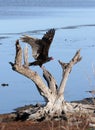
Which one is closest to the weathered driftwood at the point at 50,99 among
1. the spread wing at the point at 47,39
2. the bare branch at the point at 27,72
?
the bare branch at the point at 27,72

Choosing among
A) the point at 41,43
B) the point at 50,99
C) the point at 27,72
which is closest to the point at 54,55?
the point at 50,99

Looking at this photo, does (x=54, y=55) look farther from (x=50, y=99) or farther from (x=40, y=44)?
(x=40, y=44)

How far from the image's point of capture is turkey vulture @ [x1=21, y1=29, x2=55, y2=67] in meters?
9.57

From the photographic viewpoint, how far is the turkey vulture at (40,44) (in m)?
9.57

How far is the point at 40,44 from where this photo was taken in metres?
9.70

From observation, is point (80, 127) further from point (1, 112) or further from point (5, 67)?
point (5, 67)

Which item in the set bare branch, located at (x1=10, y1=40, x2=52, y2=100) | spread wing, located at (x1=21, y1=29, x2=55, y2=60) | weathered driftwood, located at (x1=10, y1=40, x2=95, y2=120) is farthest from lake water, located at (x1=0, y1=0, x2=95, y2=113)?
spread wing, located at (x1=21, y1=29, x2=55, y2=60)

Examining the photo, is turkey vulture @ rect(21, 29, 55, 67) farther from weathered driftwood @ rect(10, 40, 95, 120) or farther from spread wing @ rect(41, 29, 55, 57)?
weathered driftwood @ rect(10, 40, 95, 120)

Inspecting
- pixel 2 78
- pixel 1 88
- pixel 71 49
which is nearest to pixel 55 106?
pixel 1 88

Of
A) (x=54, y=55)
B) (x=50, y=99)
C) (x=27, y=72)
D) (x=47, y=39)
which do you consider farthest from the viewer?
(x=54, y=55)

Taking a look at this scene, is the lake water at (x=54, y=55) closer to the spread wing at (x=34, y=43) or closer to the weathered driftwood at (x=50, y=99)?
the weathered driftwood at (x=50, y=99)

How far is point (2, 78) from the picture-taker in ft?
50.7

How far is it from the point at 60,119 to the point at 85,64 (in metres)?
7.47

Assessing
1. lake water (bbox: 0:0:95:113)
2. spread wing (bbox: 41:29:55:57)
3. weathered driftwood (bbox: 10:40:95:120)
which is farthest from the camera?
lake water (bbox: 0:0:95:113)
